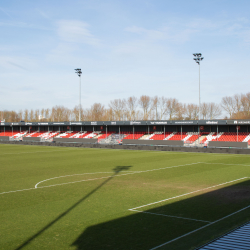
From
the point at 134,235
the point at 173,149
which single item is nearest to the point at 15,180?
the point at 134,235

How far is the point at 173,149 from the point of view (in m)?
41.6

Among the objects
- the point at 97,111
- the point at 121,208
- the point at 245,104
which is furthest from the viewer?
the point at 97,111

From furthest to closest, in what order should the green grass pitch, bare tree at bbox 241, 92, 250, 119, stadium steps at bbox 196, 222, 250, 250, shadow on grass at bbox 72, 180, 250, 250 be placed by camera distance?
bare tree at bbox 241, 92, 250, 119, the green grass pitch, shadow on grass at bbox 72, 180, 250, 250, stadium steps at bbox 196, 222, 250, 250

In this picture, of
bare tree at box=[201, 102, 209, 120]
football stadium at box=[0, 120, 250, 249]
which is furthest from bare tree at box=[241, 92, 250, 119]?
football stadium at box=[0, 120, 250, 249]

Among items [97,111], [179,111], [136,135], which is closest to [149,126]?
[136,135]

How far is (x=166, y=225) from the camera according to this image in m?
8.84

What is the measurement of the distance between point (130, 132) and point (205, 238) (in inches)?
2186

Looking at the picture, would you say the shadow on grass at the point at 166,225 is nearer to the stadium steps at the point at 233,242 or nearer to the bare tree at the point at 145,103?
the stadium steps at the point at 233,242

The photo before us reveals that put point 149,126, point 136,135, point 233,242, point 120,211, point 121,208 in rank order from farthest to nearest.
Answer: point 149,126
point 136,135
point 121,208
point 120,211
point 233,242

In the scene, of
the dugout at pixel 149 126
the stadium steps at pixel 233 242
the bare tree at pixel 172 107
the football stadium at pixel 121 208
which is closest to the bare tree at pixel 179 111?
the bare tree at pixel 172 107

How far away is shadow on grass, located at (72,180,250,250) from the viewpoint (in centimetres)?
738

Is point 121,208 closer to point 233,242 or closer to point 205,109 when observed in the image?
point 233,242

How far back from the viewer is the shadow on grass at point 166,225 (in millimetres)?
7377

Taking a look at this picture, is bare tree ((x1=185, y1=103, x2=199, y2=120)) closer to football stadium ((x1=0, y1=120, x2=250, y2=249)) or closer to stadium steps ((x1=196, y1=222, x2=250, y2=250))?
football stadium ((x1=0, y1=120, x2=250, y2=249))
